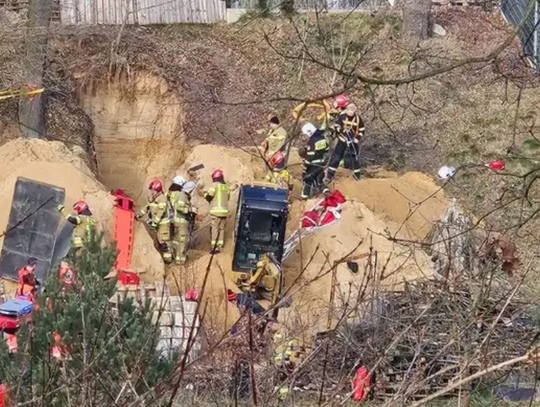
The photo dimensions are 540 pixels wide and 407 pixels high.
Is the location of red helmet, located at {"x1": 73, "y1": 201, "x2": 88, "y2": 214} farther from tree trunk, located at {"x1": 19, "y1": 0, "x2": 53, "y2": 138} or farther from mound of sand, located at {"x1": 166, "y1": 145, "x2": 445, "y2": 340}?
tree trunk, located at {"x1": 19, "y1": 0, "x2": 53, "y2": 138}

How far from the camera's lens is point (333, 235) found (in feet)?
59.8

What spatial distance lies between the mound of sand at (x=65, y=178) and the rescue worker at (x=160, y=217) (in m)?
0.22

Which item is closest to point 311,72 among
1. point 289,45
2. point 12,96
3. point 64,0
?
point 289,45

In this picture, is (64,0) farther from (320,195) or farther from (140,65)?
(320,195)

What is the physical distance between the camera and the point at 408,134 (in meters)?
24.8

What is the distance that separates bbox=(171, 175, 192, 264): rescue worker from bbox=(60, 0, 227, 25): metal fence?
9.89 meters

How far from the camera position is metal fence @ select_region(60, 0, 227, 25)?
90.2ft

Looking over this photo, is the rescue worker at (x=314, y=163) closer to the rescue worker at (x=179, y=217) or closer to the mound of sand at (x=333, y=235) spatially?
the mound of sand at (x=333, y=235)

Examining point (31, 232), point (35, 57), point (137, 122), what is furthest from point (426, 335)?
point (137, 122)

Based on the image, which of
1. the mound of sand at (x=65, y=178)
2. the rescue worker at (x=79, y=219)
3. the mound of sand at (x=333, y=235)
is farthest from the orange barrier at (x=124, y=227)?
the mound of sand at (x=333, y=235)

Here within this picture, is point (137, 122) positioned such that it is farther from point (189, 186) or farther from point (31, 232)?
point (31, 232)

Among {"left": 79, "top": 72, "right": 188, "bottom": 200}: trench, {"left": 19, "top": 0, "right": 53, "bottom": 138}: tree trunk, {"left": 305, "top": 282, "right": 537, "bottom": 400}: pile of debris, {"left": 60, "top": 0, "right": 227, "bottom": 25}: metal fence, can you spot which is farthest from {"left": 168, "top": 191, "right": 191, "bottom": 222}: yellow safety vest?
{"left": 60, "top": 0, "right": 227, "bottom": 25}: metal fence

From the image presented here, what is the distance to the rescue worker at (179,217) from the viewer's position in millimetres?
17922

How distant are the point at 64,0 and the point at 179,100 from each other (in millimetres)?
4687
